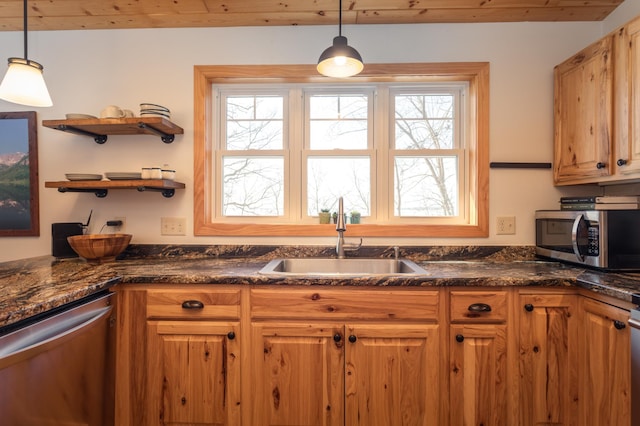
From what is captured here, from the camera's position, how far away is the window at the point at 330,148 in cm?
206

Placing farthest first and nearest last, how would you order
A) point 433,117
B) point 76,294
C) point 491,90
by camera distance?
point 433,117 → point 491,90 → point 76,294

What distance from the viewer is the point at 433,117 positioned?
2111 mm

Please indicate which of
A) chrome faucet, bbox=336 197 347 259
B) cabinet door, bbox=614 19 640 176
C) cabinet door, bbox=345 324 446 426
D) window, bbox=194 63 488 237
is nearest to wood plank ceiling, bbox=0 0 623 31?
window, bbox=194 63 488 237

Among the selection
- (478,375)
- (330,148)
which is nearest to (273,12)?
(330,148)

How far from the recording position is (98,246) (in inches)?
68.1

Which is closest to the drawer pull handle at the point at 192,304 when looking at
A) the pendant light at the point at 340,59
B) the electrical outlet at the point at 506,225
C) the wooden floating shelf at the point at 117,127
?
the wooden floating shelf at the point at 117,127

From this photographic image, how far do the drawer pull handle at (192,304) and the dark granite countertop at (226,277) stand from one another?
0.32 ft

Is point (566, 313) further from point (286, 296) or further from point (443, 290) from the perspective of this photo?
point (286, 296)

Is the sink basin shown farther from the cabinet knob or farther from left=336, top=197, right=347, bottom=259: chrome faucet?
the cabinet knob

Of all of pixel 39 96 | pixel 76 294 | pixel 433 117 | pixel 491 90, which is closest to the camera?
pixel 76 294

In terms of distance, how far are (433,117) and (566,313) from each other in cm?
137

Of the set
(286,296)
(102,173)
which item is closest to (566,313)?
(286,296)

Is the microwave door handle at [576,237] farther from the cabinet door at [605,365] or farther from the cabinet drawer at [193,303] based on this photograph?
the cabinet drawer at [193,303]

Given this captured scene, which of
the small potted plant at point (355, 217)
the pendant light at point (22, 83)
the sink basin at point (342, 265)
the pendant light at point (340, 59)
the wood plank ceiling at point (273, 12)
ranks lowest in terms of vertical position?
the sink basin at point (342, 265)
